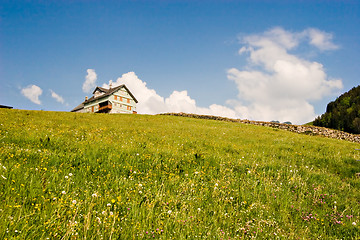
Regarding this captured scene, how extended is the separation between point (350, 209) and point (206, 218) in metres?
4.23

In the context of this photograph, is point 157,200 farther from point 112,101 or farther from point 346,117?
point 346,117

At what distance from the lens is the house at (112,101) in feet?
228

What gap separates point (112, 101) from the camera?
69.5 meters

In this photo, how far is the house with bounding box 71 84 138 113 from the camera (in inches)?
2731

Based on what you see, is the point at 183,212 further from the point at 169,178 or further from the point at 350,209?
the point at 350,209

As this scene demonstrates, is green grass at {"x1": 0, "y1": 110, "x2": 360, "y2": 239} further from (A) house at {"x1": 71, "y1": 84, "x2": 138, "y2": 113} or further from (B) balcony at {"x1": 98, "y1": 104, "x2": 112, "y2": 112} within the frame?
(A) house at {"x1": 71, "y1": 84, "x2": 138, "y2": 113}

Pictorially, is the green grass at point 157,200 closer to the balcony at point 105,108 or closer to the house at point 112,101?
the balcony at point 105,108

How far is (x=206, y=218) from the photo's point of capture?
4.20 m

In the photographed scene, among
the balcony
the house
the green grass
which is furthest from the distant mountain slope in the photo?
the balcony

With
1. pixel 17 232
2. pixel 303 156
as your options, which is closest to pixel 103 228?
pixel 17 232

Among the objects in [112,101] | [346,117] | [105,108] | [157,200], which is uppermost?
[112,101]

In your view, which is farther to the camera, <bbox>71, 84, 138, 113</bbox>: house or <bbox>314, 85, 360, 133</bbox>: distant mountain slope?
<bbox>71, 84, 138, 113</bbox>: house

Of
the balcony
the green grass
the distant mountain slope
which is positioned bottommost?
the green grass

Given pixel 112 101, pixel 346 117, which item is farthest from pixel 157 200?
pixel 346 117
